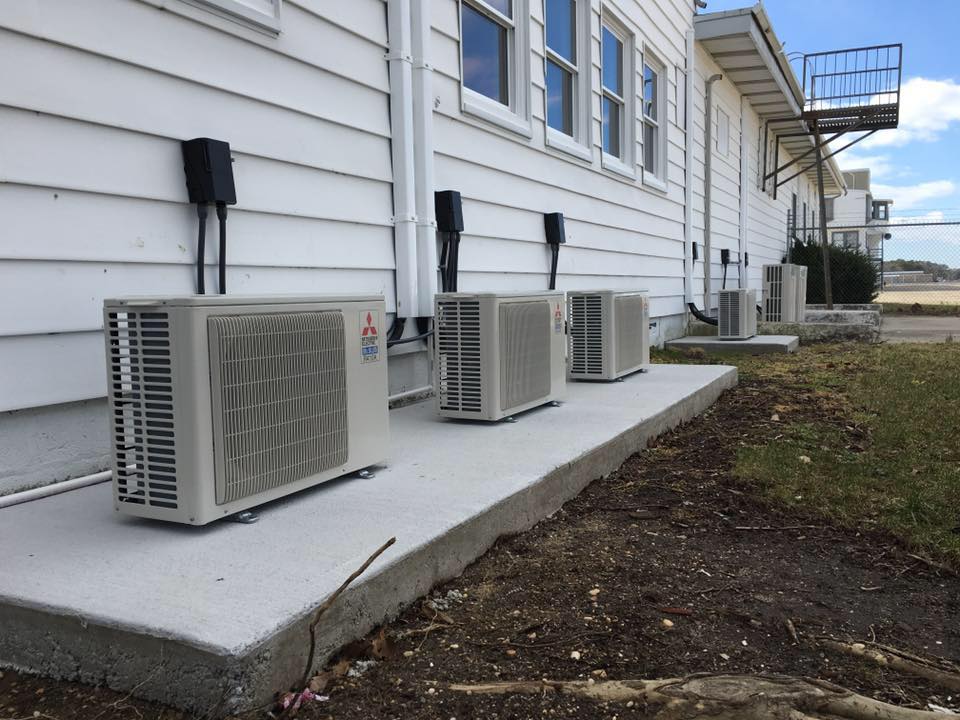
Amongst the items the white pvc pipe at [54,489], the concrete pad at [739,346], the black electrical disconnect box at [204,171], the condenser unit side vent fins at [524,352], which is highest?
the black electrical disconnect box at [204,171]

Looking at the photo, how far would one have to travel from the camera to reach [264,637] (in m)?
1.65

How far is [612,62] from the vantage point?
316 inches

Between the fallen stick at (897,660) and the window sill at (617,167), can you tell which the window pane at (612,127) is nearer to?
the window sill at (617,167)

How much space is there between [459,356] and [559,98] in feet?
11.8

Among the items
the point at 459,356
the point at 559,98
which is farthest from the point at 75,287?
the point at 559,98

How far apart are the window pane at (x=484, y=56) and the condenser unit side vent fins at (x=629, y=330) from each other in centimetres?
175

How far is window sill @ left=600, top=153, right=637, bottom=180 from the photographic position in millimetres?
7461

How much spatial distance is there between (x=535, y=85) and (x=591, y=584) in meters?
4.49

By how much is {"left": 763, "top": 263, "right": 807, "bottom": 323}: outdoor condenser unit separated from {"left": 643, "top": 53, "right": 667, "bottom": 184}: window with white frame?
266cm

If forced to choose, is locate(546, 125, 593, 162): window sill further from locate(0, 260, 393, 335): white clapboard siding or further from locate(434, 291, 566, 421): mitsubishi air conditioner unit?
locate(0, 260, 393, 335): white clapboard siding

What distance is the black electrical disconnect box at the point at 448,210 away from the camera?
15.4 ft

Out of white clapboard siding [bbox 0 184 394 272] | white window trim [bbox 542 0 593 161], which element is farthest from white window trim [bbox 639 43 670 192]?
white clapboard siding [bbox 0 184 394 272]

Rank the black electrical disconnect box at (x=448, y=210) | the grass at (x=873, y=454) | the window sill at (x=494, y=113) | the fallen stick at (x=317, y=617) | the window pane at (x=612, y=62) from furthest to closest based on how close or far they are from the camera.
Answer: the window pane at (x=612, y=62) < the window sill at (x=494, y=113) < the black electrical disconnect box at (x=448, y=210) < the grass at (x=873, y=454) < the fallen stick at (x=317, y=617)

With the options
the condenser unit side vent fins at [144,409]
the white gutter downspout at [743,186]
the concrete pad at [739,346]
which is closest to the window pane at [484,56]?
the condenser unit side vent fins at [144,409]
